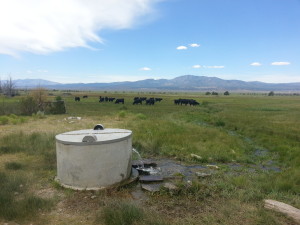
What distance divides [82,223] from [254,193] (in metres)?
3.83

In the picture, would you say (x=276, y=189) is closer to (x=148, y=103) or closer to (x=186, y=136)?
(x=186, y=136)

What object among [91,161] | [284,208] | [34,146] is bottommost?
[34,146]

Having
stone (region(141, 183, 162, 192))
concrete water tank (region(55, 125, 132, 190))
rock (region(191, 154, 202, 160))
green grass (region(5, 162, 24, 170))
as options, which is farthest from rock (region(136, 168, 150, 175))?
green grass (region(5, 162, 24, 170))

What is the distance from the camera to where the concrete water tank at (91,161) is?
6031 millimetres

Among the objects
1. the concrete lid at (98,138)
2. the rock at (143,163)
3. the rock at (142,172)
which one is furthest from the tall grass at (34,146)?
the rock at (142,172)

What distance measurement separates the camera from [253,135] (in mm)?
15523

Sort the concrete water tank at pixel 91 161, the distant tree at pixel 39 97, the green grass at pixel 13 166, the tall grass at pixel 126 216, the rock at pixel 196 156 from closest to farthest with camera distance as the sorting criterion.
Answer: the tall grass at pixel 126 216 < the concrete water tank at pixel 91 161 < the green grass at pixel 13 166 < the rock at pixel 196 156 < the distant tree at pixel 39 97

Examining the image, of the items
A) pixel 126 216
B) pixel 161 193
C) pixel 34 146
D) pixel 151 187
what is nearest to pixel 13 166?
pixel 34 146

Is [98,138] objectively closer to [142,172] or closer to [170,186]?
[142,172]

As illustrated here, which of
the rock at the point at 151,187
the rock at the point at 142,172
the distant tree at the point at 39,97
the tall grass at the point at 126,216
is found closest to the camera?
the tall grass at the point at 126,216

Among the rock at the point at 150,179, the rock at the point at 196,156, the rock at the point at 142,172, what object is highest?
the rock at the point at 150,179

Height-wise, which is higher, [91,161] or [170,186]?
[91,161]

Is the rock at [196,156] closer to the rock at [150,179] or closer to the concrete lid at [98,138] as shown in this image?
the rock at [150,179]

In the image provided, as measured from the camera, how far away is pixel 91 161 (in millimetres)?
6039
